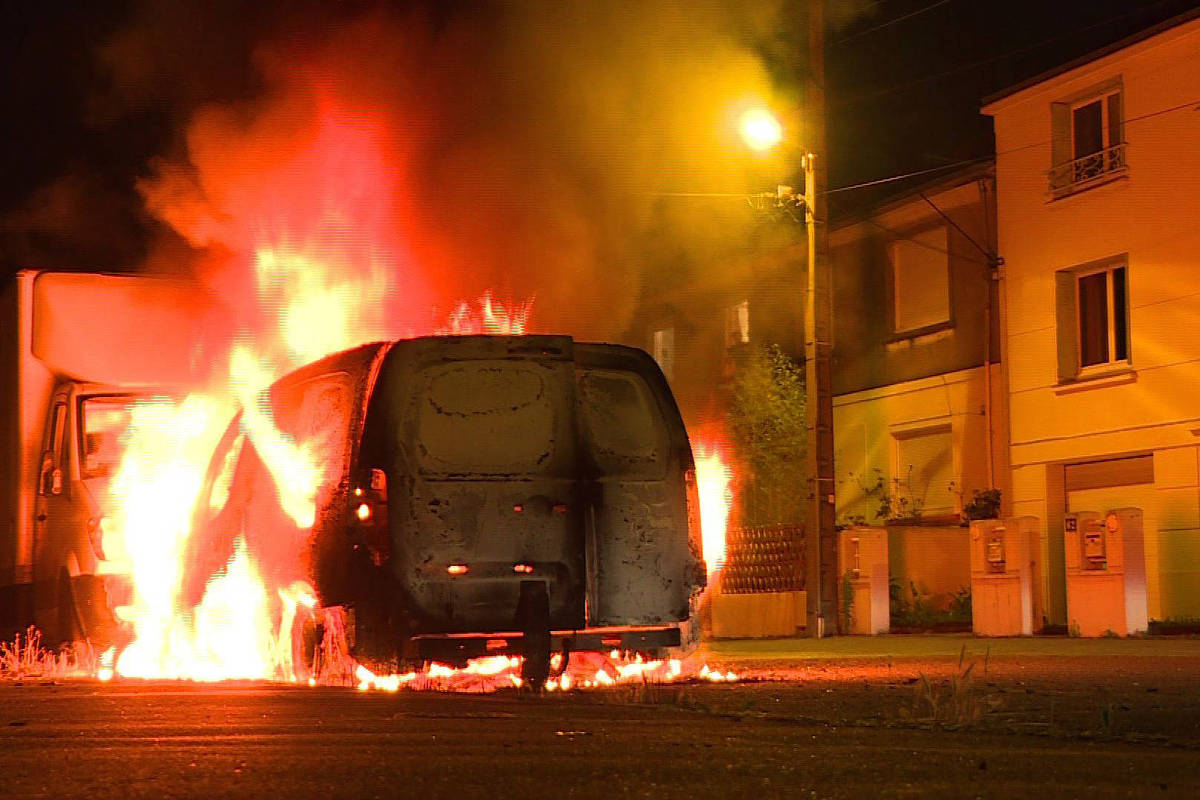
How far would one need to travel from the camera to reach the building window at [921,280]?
29.1 metres

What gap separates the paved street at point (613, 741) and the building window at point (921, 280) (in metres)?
18.4

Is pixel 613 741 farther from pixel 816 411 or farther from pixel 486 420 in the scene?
pixel 816 411

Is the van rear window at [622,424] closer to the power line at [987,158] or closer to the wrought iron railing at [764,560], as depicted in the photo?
the power line at [987,158]

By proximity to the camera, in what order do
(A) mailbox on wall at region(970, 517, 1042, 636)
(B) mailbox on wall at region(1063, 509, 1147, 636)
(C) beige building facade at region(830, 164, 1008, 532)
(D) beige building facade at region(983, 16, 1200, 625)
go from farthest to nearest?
(C) beige building facade at region(830, 164, 1008, 532) → (D) beige building facade at region(983, 16, 1200, 625) → (A) mailbox on wall at region(970, 517, 1042, 636) → (B) mailbox on wall at region(1063, 509, 1147, 636)

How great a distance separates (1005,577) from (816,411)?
9.58 ft

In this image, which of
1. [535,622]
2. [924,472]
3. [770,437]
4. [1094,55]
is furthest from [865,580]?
[535,622]

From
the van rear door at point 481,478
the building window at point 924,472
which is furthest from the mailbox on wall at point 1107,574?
the van rear door at point 481,478

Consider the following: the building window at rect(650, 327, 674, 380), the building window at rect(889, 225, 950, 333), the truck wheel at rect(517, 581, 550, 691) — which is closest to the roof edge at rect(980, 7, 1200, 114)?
the building window at rect(889, 225, 950, 333)

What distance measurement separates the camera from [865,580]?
2344 cm

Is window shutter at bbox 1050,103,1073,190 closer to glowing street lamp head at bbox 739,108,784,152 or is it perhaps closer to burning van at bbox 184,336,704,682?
glowing street lamp head at bbox 739,108,784,152

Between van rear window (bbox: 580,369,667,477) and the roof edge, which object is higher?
the roof edge

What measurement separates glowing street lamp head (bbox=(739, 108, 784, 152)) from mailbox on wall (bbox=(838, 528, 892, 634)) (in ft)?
16.1

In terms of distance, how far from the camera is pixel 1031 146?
2634 cm

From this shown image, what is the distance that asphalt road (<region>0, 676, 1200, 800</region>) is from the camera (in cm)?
589
